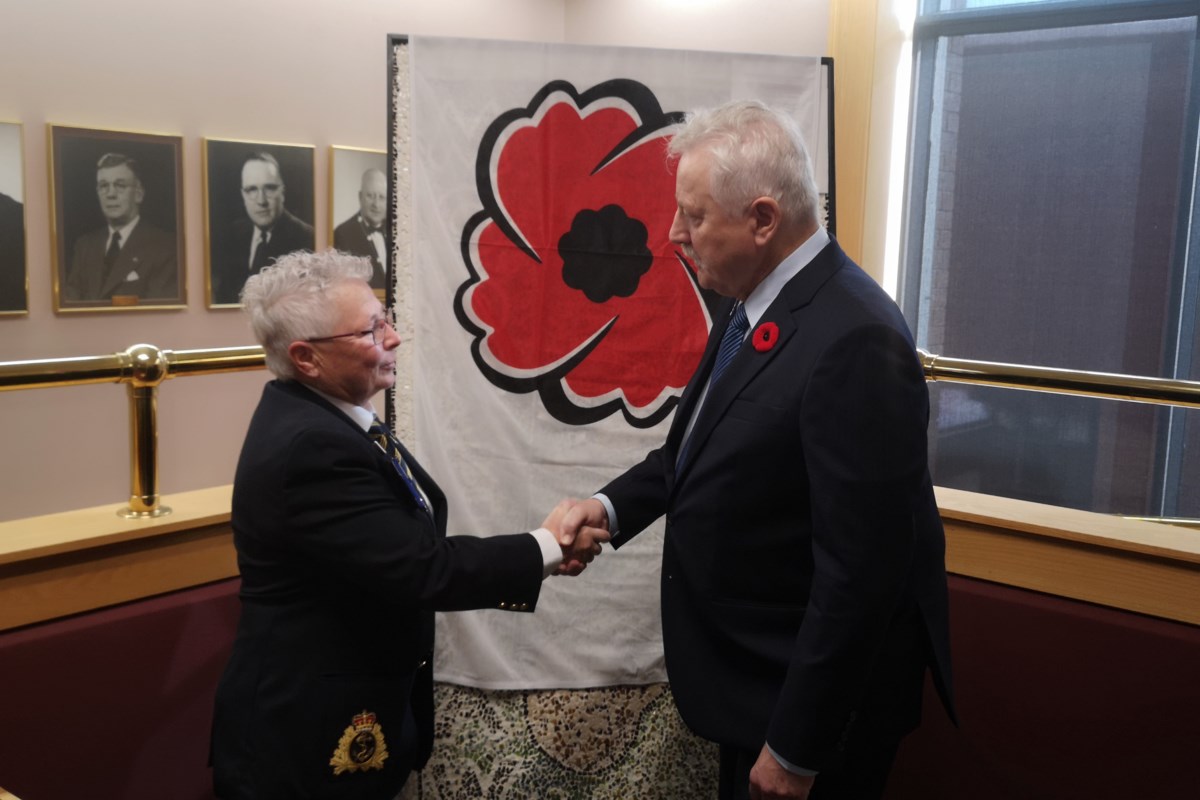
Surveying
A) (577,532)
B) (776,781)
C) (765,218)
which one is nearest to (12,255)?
(577,532)

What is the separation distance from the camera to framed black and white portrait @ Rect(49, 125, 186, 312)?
437 centimetres

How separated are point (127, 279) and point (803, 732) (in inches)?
159

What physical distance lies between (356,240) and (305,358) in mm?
3795

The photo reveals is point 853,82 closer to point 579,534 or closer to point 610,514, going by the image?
point 610,514

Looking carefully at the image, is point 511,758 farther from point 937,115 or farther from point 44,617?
point 937,115

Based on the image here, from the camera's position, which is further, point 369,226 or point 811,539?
point 369,226

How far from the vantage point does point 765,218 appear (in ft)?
5.61

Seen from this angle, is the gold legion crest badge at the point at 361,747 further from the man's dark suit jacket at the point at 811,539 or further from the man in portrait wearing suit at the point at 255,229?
the man in portrait wearing suit at the point at 255,229

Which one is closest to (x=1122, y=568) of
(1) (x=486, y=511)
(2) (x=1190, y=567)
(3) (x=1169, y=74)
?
(2) (x=1190, y=567)

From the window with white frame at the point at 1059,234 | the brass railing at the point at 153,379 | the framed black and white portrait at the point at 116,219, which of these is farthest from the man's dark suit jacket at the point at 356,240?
the brass railing at the point at 153,379

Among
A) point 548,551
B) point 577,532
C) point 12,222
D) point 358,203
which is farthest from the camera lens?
point 358,203

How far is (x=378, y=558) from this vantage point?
1721mm

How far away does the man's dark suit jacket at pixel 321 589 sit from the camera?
172cm

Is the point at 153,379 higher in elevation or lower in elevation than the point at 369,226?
lower
